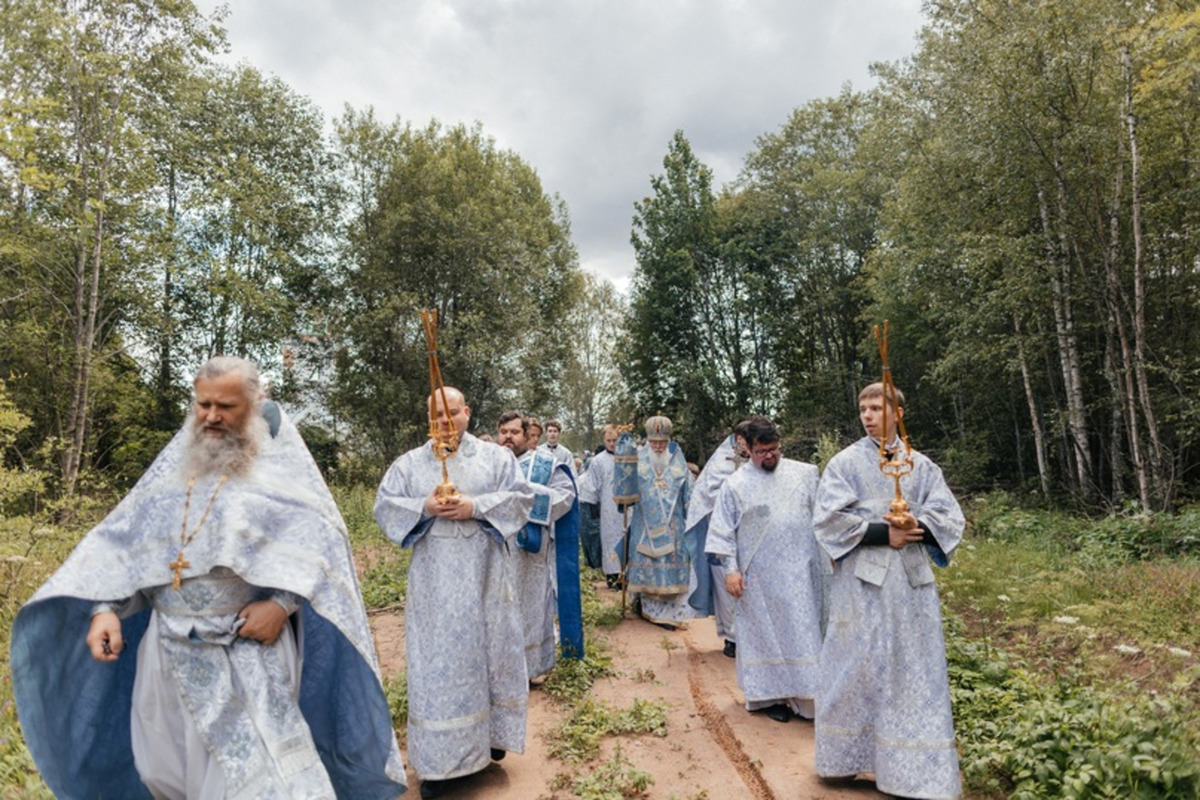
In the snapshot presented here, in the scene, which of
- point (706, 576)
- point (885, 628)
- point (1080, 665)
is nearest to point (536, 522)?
point (885, 628)

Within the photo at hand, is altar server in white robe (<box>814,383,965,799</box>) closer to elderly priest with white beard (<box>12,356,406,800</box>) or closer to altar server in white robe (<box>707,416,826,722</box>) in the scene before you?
altar server in white robe (<box>707,416,826,722</box>)

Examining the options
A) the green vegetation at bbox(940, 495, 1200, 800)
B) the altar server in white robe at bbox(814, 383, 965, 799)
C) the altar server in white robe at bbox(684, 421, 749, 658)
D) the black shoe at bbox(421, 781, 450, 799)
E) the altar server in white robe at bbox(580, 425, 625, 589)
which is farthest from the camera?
the altar server in white robe at bbox(580, 425, 625, 589)

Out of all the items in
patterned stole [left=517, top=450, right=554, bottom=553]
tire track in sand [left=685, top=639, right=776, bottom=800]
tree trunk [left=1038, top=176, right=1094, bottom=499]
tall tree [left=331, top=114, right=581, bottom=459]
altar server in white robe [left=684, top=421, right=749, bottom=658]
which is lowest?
tire track in sand [left=685, top=639, right=776, bottom=800]

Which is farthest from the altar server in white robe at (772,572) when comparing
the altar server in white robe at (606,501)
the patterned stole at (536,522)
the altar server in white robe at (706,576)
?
the altar server in white robe at (606,501)

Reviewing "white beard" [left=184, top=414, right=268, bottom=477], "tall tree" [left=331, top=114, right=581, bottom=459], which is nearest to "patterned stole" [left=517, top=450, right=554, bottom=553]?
"white beard" [left=184, top=414, right=268, bottom=477]

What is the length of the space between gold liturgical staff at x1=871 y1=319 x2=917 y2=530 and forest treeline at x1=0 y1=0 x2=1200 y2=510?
14.9 ft

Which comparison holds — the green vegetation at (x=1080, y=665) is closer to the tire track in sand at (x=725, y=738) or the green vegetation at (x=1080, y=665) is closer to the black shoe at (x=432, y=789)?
the tire track in sand at (x=725, y=738)

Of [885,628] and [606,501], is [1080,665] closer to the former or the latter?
[885,628]

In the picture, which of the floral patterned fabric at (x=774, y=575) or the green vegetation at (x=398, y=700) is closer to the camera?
the green vegetation at (x=398, y=700)

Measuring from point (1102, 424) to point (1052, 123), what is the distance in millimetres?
7756

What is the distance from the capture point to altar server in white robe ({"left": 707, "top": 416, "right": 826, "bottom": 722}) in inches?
225

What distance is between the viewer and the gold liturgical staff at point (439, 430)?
14.5 ft

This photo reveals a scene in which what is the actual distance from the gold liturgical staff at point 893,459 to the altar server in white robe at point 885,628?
0.02m

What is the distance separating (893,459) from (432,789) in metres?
3.20
